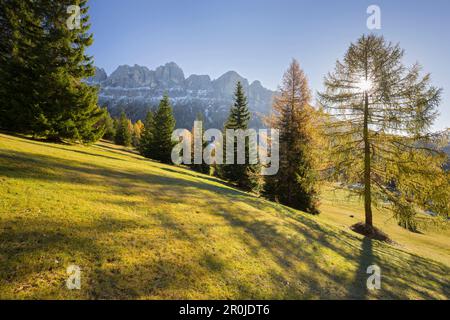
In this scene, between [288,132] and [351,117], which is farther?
[288,132]

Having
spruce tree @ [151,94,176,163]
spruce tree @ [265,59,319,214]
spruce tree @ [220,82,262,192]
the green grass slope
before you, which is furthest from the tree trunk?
spruce tree @ [151,94,176,163]

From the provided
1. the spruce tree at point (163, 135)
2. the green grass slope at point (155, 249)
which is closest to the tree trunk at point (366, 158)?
the green grass slope at point (155, 249)

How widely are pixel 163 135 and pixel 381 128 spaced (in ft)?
97.3

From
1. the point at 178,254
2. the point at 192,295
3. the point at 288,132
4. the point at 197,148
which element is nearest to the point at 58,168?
the point at 178,254

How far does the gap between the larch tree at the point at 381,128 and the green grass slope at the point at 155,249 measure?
4751mm

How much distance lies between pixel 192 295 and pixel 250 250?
115 inches

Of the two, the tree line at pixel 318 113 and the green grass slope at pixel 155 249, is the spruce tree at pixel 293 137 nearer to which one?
the tree line at pixel 318 113

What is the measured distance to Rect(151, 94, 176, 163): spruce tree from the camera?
34094 mm

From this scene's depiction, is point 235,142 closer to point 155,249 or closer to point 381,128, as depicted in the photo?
point 381,128

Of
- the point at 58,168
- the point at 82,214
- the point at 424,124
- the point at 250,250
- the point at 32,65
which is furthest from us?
the point at 32,65

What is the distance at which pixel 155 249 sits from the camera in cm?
517

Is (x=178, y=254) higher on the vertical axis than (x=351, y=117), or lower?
lower

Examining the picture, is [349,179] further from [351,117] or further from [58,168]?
[58,168]

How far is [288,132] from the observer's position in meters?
18.0
